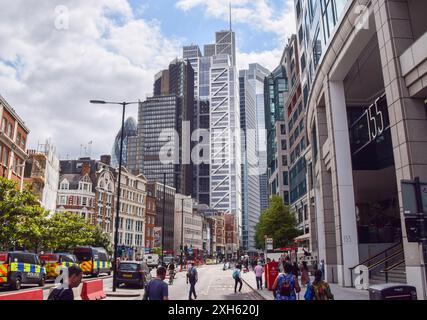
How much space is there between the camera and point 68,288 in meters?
6.28

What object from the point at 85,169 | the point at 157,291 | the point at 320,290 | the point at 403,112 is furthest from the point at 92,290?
the point at 85,169

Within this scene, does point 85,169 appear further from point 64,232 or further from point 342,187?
point 342,187

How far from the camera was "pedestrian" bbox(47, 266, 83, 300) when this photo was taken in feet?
20.3

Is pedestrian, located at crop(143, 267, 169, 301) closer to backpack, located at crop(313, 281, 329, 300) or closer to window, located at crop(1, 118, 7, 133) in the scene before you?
backpack, located at crop(313, 281, 329, 300)

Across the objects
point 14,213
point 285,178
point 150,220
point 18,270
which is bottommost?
point 18,270

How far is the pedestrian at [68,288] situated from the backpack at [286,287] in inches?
203

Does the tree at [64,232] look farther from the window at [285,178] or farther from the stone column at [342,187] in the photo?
the window at [285,178]

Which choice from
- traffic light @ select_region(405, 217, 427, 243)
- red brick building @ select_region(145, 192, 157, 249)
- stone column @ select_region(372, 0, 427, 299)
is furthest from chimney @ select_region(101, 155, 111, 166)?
traffic light @ select_region(405, 217, 427, 243)

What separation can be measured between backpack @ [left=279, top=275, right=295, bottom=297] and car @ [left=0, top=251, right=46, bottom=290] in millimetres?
18032

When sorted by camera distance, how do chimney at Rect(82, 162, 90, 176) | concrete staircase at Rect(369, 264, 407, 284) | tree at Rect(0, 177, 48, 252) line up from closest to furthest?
concrete staircase at Rect(369, 264, 407, 284) → tree at Rect(0, 177, 48, 252) → chimney at Rect(82, 162, 90, 176)

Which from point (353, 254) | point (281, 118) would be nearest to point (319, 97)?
point (353, 254)

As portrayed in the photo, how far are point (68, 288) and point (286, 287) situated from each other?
17.7 ft

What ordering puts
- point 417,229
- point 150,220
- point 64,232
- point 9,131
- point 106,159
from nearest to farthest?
point 417,229, point 64,232, point 9,131, point 106,159, point 150,220
